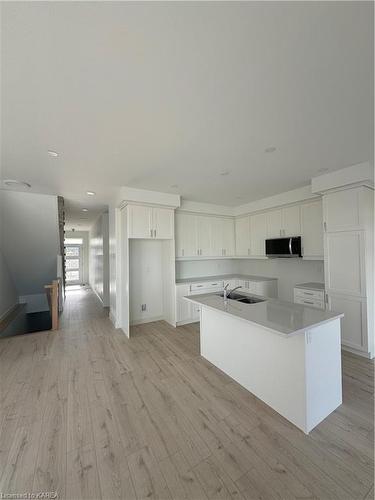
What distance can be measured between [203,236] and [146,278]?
172 cm

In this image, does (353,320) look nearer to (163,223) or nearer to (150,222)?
(163,223)

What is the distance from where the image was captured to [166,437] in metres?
1.70

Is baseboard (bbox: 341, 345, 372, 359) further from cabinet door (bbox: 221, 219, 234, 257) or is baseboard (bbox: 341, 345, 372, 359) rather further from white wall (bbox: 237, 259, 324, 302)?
cabinet door (bbox: 221, 219, 234, 257)

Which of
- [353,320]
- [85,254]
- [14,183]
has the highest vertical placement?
[14,183]

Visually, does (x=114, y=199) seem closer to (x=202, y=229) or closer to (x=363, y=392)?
(x=202, y=229)

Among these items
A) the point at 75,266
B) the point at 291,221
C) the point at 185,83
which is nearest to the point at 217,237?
the point at 291,221

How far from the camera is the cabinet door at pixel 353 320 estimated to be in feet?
9.40

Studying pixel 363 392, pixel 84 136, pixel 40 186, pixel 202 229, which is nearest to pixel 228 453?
pixel 363 392

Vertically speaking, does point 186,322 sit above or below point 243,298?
below

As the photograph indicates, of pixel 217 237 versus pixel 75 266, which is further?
pixel 75 266

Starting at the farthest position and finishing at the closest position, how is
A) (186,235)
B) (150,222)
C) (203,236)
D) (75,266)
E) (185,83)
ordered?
1. (75,266)
2. (203,236)
3. (186,235)
4. (150,222)
5. (185,83)

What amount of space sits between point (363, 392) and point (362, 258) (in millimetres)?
1677

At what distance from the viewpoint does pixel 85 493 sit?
1296 millimetres

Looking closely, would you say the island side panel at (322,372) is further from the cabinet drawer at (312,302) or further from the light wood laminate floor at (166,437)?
the cabinet drawer at (312,302)
